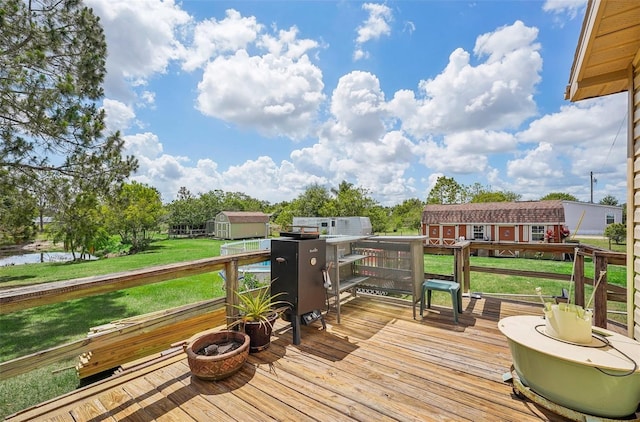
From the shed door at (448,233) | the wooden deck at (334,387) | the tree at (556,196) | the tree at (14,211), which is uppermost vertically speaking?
the tree at (556,196)

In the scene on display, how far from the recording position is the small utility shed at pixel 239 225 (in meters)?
26.2

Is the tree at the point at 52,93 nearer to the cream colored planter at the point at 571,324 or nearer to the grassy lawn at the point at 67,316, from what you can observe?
the grassy lawn at the point at 67,316

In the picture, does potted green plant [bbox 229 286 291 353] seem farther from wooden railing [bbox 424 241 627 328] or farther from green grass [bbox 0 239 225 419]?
wooden railing [bbox 424 241 627 328]

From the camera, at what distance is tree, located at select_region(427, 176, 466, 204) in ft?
88.4

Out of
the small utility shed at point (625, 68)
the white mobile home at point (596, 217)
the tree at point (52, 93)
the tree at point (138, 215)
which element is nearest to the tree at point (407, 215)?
the white mobile home at point (596, 217)

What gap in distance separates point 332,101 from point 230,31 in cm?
475

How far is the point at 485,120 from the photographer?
33.1 feet

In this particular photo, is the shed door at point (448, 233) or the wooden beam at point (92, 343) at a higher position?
the wooden beam at point (92, 343)

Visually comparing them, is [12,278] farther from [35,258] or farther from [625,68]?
[625,68]

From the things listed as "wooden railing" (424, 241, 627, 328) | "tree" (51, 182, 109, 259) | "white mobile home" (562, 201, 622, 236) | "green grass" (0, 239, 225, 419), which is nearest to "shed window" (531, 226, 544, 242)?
"white mobile home" (562, 201, 622, 236)

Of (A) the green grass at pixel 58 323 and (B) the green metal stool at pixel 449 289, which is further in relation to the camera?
(B) the green metal stool at pixel 449 289

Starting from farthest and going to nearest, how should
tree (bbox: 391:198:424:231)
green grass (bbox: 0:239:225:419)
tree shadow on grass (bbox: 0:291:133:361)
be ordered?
1. tree (bbox: 391:198:424:231)
2. tree shadow on grass (bbox: 0:291:133:361)
3. green grass (bbox: 0:239:225:419)

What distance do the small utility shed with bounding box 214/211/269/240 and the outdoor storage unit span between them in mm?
24640

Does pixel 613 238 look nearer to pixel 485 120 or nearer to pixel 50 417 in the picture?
pixel 485 120
